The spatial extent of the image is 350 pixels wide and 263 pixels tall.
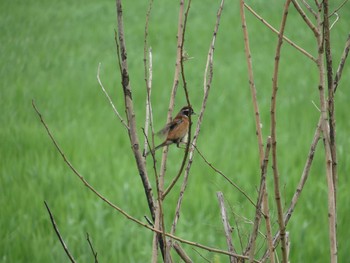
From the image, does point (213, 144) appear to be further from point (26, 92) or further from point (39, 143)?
point (26, 92)

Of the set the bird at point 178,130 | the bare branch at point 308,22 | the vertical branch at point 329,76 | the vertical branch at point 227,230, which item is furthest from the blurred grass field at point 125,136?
the bare branch at point 308,22

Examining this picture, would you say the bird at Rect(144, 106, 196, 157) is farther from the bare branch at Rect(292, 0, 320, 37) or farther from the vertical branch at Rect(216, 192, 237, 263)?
the bare branch at Rect(292, 0, 320, 37)

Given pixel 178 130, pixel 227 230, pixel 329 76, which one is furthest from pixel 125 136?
pixel 329 76

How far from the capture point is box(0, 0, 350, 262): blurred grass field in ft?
14.1

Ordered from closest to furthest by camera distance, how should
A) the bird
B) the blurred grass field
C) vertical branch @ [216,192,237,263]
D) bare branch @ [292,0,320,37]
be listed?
bare branch @ [292,0,320,37], vertical branch @ [216,192,237,263], the bird, the blurred grass field

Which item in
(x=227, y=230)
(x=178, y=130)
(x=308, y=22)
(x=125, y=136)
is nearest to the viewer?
(x=308, y=22)

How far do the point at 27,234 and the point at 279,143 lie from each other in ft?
11.7

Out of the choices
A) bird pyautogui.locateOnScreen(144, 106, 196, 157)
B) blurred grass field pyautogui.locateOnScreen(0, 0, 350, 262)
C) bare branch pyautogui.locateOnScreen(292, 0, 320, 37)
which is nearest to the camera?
bare branch pyautogui.locateOnScreen(292, 0, 320, 37)

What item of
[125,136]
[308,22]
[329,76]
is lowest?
[329,76]

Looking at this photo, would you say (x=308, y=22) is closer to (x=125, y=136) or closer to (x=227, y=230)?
(x=227, y=230)

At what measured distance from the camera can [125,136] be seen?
275 inches

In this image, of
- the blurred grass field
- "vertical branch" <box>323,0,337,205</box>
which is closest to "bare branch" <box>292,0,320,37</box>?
"vertical branch" <box>323,0,337,205</box>

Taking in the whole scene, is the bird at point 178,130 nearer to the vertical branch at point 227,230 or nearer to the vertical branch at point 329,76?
the vertical branch at point 227,230

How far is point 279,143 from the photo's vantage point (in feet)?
22.0
